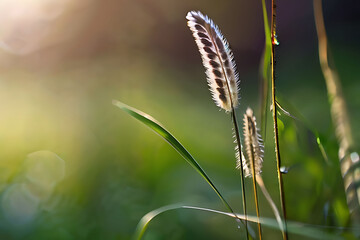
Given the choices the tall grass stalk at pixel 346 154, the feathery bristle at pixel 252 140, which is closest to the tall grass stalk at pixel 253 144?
the feathery bristle at pixel 252 140

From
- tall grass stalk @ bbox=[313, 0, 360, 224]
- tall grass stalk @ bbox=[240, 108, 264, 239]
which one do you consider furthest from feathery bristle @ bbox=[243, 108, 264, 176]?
tall grass stalk @ bbox=[313, 0, 360, 224]

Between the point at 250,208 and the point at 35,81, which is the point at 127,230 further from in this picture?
the point at 35,81

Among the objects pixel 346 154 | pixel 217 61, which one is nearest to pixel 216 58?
pixel 217 61

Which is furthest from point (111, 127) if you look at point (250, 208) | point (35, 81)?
point (250, 208)

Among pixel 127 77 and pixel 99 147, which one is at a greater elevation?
pixel 127 77

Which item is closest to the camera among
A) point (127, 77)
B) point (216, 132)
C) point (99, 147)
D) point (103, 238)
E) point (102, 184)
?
point (103, 238)
